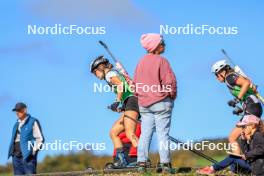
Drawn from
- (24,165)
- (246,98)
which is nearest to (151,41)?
(246,98)

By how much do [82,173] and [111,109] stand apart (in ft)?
5.30

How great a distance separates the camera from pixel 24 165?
18.2 metres

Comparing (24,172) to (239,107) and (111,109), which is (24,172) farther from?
(239,107)

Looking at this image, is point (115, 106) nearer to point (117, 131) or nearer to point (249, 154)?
point (117, 131)

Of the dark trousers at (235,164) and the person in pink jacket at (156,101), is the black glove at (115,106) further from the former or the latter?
the dark trousers at (235,164)

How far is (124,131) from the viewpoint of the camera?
16.5 metres

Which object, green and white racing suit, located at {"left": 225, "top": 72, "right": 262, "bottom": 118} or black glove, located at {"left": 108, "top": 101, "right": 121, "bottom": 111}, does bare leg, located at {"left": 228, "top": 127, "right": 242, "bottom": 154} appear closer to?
green and white racing suit, located at {"left": 225, "top": 72, "right": 262, "bottom": 118}

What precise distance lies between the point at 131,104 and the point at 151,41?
1722 millimetres

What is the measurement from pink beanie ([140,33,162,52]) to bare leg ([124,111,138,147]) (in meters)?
1.69

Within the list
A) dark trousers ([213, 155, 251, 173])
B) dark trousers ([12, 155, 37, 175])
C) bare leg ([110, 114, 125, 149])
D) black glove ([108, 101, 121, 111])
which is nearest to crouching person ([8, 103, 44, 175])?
dark trousers ([12, 155, 37, 175])

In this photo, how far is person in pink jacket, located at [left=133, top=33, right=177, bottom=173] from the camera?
1427cm

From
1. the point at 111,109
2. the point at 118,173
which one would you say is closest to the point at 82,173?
the point at 118,173

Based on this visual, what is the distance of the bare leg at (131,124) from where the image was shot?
16.0 meters

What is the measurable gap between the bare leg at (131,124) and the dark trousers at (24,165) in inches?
110
